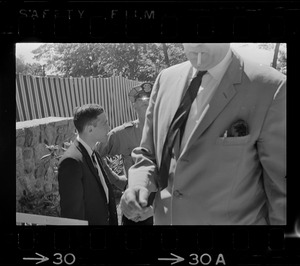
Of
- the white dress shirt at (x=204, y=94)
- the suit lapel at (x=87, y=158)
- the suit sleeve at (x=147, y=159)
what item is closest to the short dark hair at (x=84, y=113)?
the suit lapel at (x=87, y=158)

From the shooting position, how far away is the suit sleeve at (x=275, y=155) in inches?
153

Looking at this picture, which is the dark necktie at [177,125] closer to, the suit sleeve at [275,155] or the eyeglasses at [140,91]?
the eyeglasses at [140,91]

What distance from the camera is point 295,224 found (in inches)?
157

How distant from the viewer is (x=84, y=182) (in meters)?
4.00

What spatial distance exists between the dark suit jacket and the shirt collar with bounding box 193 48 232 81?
1115mm
